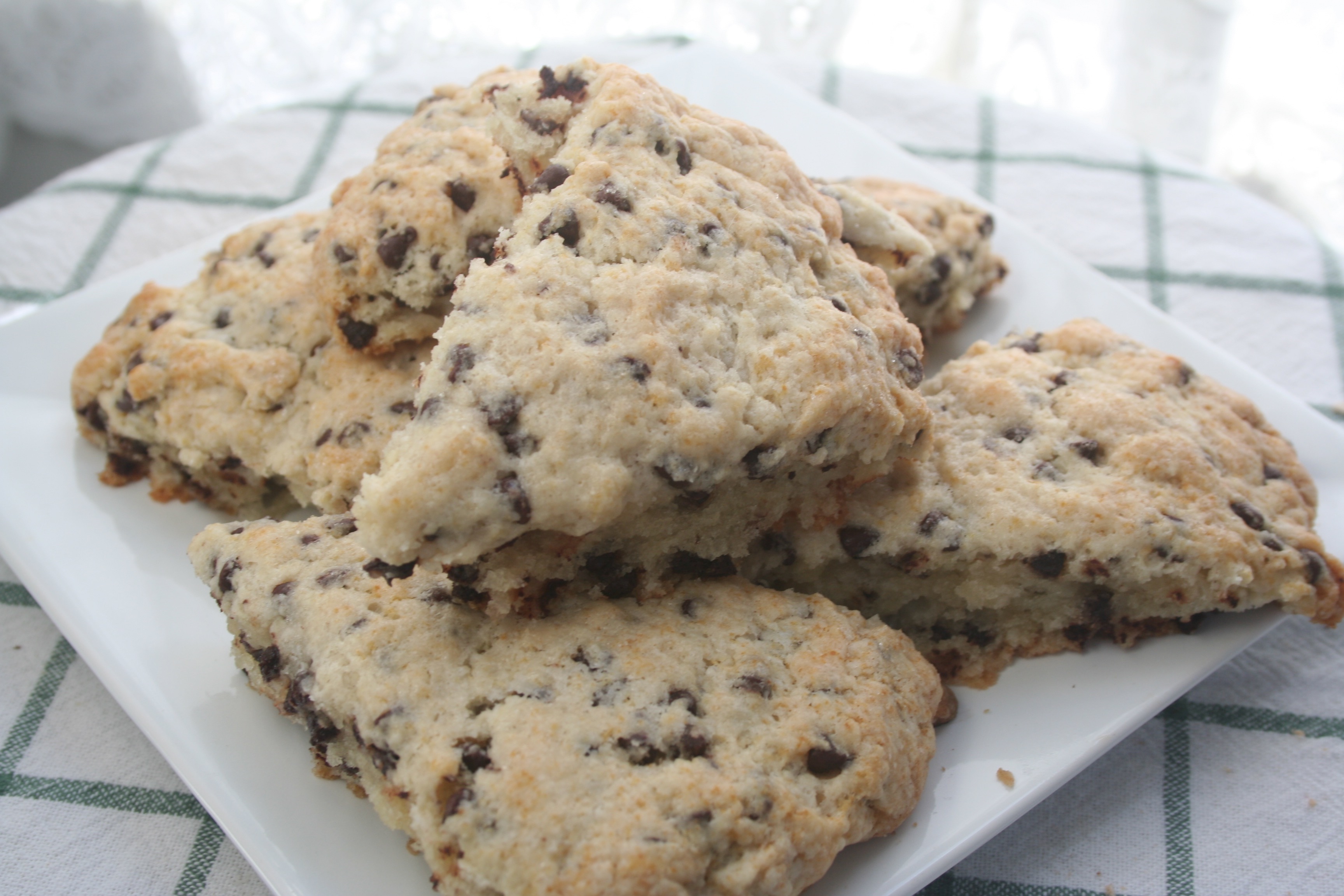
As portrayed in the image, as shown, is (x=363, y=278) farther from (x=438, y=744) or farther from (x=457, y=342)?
(x=438, y=744)

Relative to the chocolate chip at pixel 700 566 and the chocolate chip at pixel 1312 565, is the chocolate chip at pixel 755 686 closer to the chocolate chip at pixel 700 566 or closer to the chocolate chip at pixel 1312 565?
the chocolate chip at pixel 700 566

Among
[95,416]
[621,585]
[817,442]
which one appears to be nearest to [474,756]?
[621,585]

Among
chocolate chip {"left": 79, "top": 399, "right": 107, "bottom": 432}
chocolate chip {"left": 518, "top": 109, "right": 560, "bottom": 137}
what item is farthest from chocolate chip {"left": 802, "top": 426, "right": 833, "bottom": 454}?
chocolate chip {"left": 79, "top": 399, "right": 107, "bottom": 432}

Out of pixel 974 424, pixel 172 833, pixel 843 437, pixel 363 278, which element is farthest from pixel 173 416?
pixel 974 424

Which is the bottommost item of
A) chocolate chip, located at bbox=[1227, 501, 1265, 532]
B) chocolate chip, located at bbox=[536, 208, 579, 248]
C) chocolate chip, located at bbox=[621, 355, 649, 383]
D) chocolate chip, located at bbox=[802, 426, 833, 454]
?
chocolate chip, located at bbox=[802, 426, 833, 454]

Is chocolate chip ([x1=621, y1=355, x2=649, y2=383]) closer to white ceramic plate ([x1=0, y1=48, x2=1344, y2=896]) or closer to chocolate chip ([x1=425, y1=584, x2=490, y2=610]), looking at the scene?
chocolate chip ([x1=425, y1=584, x2=490, y2=610])

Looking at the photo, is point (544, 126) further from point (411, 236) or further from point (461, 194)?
point (411, 236)

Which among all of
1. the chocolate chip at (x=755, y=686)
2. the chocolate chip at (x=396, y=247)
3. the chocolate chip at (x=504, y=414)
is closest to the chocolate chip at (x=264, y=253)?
the chocolate chip at (x=396, y=247)
